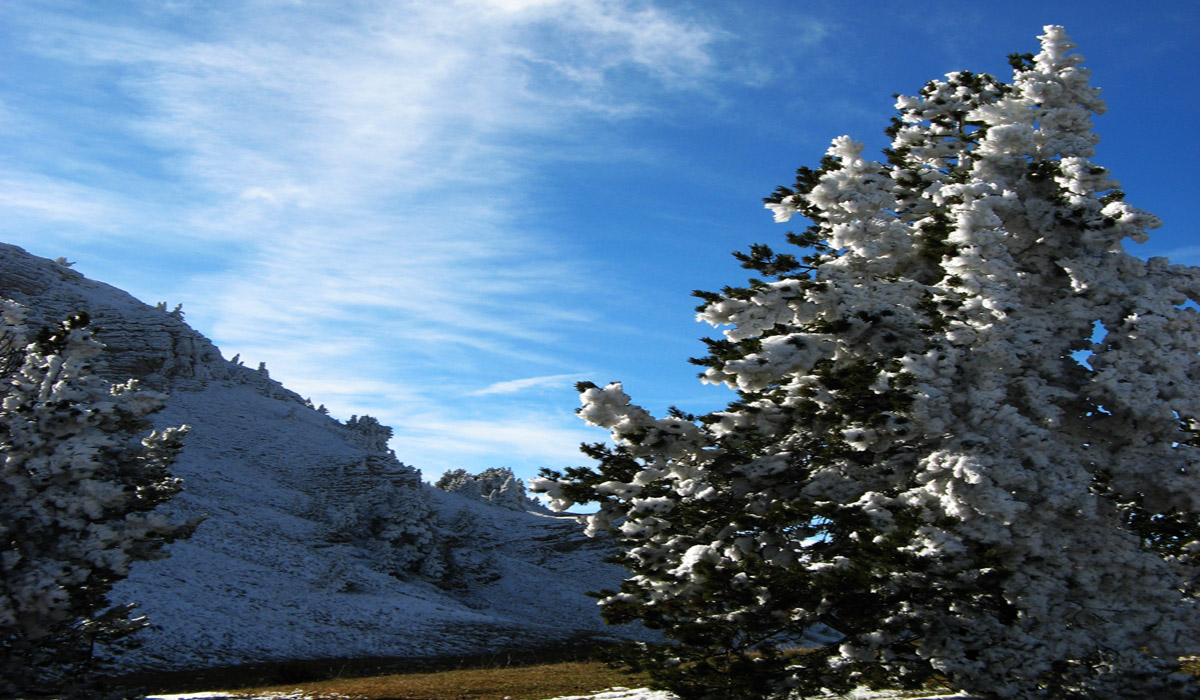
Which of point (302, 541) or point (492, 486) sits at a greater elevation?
point (492, 486)

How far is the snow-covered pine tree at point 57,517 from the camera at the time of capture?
11.7m

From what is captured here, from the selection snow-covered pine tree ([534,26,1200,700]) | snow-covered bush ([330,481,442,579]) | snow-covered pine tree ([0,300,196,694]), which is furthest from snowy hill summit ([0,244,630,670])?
snow-covered pine tree ([534,26,1200,700])

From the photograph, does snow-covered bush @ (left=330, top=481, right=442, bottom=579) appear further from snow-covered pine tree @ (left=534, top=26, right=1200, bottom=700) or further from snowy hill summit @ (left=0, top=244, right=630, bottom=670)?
snow-covered pine tree @ (left=534, top=26, right=1200, bottom=700)

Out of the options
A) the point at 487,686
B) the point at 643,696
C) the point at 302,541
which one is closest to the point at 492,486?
the point at 302,541

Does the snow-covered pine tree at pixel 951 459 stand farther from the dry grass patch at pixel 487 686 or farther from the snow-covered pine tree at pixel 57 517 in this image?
the snow-covered pine tree at pixel 57 517

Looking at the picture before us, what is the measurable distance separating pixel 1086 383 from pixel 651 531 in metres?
6.66

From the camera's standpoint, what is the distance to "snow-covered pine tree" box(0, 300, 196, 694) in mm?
11727

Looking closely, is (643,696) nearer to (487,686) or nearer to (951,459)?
(487,686)

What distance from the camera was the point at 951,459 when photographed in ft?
32.0

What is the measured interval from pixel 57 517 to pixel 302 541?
4084 centimetres

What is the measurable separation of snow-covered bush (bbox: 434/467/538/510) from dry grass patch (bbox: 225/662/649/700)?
62.9 metres

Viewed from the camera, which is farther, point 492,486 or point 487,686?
point 492,486

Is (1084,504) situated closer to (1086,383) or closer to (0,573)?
(1086,383)

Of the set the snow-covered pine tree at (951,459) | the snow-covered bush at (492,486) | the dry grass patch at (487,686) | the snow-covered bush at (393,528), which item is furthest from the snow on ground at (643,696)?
the snow-covered bush at (492,486)
